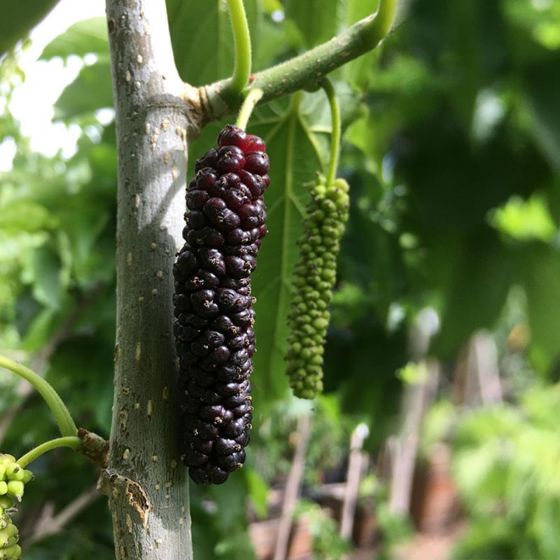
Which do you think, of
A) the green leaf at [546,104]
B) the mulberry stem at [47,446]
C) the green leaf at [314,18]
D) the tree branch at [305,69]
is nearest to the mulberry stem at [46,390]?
the mulberry stem at [47,446]

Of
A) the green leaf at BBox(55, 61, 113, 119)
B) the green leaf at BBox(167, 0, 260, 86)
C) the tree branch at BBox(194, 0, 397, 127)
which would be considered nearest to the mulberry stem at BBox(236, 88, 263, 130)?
the tree branch at BBox(194, 0, 397, 127)

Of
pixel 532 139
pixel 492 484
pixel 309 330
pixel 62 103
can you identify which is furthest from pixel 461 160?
pixel 492 484

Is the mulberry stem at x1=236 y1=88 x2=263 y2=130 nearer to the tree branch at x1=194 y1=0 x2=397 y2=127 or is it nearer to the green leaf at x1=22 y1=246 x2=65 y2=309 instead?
the tree branch at x1=194 y1=0 x2=397 y2=127

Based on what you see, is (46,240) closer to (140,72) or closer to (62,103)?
(62,103)

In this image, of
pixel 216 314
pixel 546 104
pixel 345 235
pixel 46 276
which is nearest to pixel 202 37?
pixel 216 314

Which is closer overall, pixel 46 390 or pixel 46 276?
pixel 46 390

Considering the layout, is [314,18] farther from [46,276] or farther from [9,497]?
[46,276]
